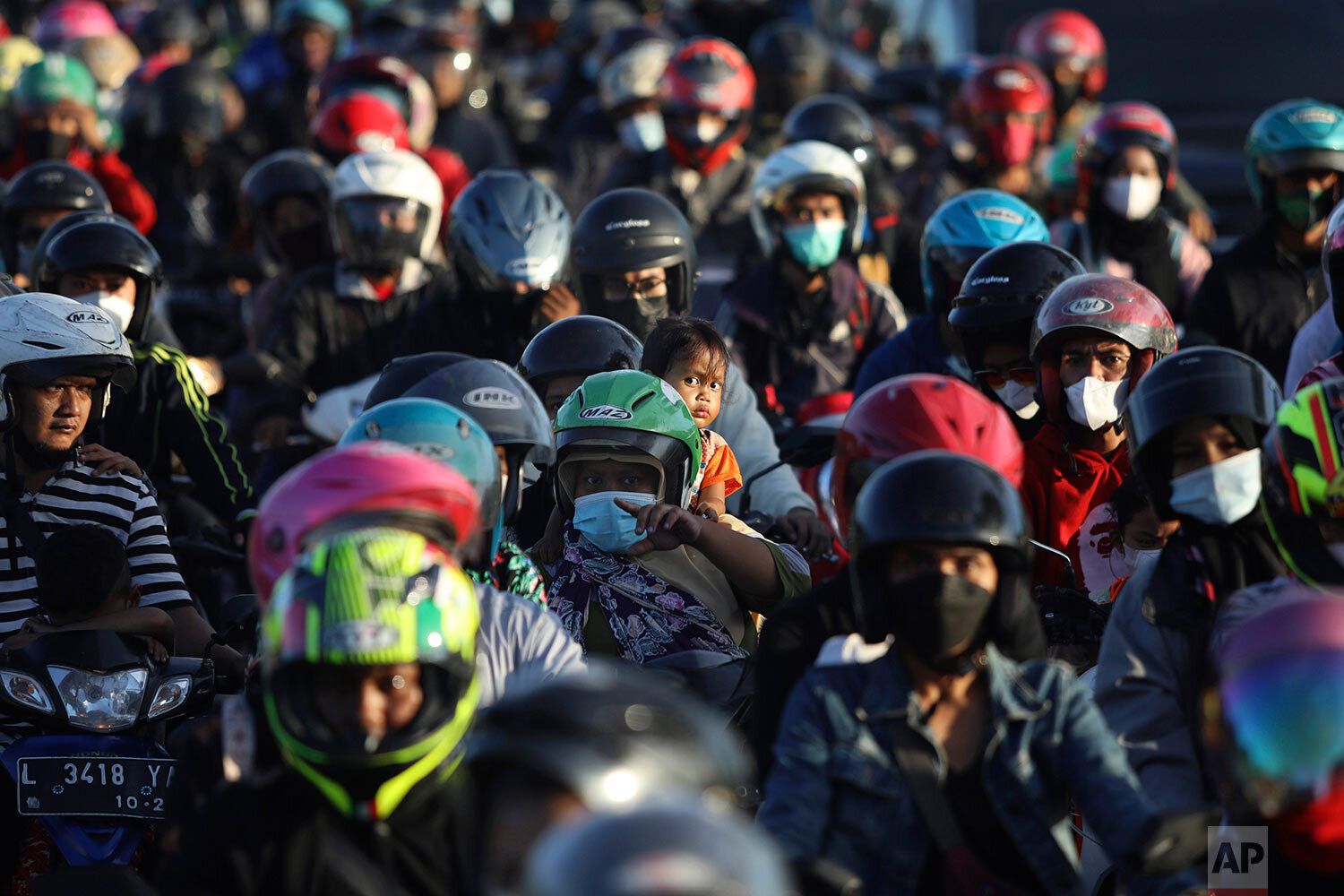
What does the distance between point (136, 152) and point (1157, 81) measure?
779 cm

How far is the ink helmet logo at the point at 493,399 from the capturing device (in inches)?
245

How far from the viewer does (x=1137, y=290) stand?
679cm

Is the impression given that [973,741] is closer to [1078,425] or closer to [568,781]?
[568,781]

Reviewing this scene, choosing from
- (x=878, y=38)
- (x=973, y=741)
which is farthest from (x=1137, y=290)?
(x=878, y=38)

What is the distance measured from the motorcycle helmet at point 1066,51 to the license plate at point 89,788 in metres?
11.1

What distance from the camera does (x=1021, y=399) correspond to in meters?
7.21

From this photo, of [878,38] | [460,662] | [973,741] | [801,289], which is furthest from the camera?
[878,38]

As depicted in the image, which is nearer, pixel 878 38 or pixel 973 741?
pixel 973 741

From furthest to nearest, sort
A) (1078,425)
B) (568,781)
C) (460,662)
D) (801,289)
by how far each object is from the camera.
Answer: (801,289)
(1078,425)
(460,662)
(568,781)

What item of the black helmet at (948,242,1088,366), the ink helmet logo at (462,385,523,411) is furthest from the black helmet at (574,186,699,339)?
the ink helmet logo at (462,385,523,411)

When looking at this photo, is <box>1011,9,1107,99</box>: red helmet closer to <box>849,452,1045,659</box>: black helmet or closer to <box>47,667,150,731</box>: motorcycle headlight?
<box>47,667,150,731</box>: motorcycle headlight

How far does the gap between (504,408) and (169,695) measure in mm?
1350

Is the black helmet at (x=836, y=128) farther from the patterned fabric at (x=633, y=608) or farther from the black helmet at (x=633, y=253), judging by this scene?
the patterned fabric at (x=633, y=608)

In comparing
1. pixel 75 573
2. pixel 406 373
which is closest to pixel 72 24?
pixel 406 373
